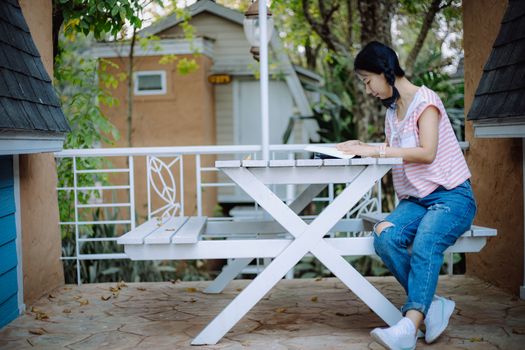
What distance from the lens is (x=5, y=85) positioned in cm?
351

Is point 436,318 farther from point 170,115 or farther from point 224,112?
point 224,112

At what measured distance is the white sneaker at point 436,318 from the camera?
335cm

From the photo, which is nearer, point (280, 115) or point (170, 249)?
point (170, 249)

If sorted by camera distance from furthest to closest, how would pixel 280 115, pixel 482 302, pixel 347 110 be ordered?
pixel 280 115
pixel 347 110
pixel 482 302

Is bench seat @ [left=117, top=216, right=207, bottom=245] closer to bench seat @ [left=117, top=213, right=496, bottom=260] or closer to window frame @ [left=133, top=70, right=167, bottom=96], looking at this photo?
bench seat @ [left=117, top=213, right=496, bottom=260]

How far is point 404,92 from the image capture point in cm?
351

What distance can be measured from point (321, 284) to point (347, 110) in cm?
464

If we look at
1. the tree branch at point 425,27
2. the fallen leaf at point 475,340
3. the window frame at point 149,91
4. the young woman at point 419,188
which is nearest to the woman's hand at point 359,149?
the young woman at point 419,188

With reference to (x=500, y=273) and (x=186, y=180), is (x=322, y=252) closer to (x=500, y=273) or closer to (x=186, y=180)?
(x=500, y=273)

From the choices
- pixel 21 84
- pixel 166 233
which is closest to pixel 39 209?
pixel 21 84

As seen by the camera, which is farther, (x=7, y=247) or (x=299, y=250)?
(x=7, y=247)

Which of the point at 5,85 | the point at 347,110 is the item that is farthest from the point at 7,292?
the point at 347,110

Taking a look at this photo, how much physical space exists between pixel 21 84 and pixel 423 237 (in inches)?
93.4

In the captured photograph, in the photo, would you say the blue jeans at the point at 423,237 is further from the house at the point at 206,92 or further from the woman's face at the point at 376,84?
the house at the point at 206,92
